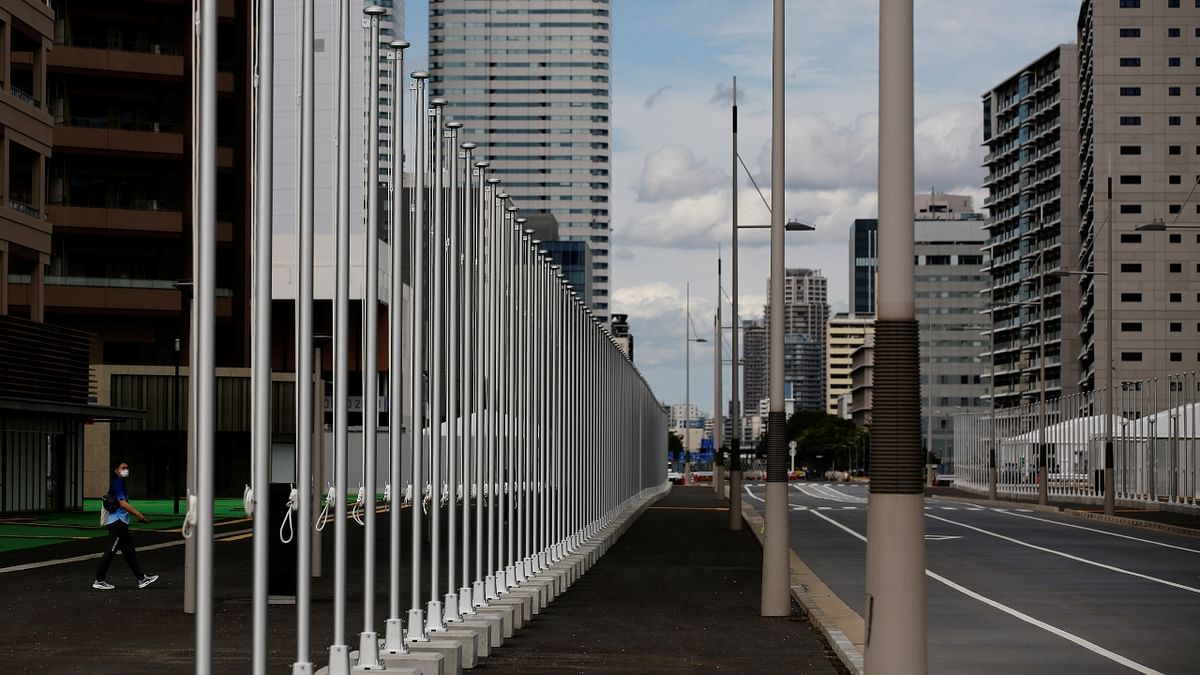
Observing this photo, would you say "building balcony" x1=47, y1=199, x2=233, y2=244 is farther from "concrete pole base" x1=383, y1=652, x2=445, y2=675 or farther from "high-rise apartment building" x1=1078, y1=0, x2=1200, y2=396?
"high-rise apartment building" x1=1078, y1=0, x2=1200, y2=396

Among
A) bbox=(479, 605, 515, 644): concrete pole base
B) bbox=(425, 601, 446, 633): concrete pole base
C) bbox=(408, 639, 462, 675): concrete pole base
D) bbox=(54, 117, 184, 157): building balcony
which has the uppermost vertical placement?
Result: bbox=(54, 117, 184, 157): building balcony

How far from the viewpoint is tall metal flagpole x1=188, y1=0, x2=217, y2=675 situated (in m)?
7.91

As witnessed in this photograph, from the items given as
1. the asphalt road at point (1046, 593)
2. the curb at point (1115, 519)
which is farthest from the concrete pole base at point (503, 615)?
the curb at point (1115, 519)

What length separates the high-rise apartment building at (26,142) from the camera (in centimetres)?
5412

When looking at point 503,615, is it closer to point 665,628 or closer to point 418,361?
point 665,628

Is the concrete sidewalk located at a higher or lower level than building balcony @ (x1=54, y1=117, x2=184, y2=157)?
lower

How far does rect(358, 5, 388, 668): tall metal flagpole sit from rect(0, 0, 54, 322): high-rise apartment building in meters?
43.0

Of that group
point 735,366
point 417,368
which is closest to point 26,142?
point 735,366

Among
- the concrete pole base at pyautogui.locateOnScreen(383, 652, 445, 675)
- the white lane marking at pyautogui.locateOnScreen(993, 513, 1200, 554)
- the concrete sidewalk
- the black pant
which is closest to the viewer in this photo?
the concrete pole base at pyautogui.locateOnScreen(383, 652, 445, 675)

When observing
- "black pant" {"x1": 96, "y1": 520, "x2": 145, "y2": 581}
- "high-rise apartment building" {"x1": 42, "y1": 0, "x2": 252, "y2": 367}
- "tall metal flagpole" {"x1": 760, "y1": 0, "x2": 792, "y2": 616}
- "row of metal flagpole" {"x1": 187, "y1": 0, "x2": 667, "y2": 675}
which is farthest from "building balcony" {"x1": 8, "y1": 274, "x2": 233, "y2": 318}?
"tall metal flagpole" {"x1": 760, "y1": 0, "x2": 792, "y2": 616}

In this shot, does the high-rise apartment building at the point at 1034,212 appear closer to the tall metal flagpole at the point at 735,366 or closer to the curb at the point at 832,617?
the tall metal flagpole at the point at 735,366

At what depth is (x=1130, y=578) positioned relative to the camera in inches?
1123

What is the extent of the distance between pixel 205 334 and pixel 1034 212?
172m

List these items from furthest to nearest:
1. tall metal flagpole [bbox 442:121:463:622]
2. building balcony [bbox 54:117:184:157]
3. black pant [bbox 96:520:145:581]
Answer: building balcony [bbox 54:117:184:157], black pant [bbox 96:520:145:581], tall metal flagpole [bbox 442:121:463:622]
